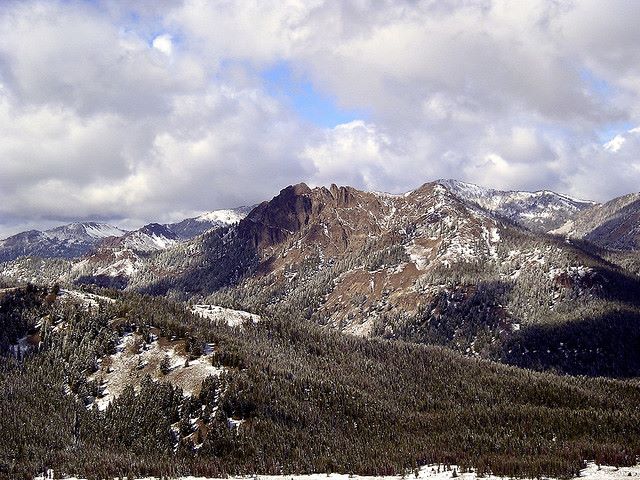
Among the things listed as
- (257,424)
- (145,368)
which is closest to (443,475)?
(257,424)

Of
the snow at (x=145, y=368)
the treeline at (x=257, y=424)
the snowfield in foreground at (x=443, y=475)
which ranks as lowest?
the snowfield in foreground at (x=443, y=475)

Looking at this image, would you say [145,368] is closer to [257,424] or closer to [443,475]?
[257,424]

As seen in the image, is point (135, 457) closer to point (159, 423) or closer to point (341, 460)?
point (159, 423)

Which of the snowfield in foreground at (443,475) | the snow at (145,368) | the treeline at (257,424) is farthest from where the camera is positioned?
the snow at (145,368)

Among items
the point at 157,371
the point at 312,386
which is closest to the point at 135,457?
the point at 157,371

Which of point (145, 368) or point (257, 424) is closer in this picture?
point (257, 424)

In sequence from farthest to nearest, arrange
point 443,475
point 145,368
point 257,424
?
point 145,368, point 257,424, point 443,475

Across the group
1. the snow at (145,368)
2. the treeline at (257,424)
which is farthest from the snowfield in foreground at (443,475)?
the snow at (145,368)

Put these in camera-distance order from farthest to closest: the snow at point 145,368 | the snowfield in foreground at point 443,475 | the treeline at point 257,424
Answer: the snow at point 145,368 → the treeline at point 257,424 → the snowfield in foreground at point 443,475

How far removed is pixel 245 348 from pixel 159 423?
6021cm

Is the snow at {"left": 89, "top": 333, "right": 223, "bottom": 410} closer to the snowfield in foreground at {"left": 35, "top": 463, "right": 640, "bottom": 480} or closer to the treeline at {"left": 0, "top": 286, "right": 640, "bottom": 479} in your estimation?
the treeline at {"left": 0, "top": 286, "right": 640, "bottom": 479}

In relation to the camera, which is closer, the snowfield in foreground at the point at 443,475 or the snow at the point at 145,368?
the snowfield in foreground at the point at 443,475

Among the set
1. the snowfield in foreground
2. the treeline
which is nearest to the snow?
the treeline

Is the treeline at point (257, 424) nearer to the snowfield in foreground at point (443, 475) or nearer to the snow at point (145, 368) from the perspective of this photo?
the snowfield in foreground at point (443, 475)
